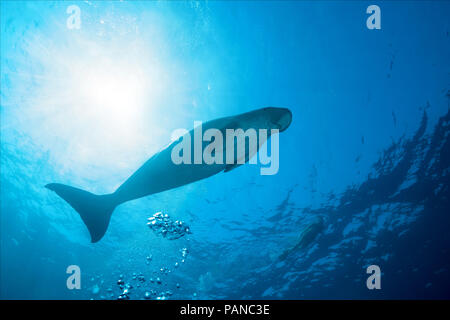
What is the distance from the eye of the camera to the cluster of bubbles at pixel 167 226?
15810 mm

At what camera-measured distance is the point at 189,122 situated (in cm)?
1048

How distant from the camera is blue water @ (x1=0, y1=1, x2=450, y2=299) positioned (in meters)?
8.65

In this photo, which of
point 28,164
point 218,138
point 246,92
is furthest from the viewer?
point 28,164

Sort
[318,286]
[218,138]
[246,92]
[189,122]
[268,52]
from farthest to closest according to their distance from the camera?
[318,286] < [189,122] < [246,92] < [268,52] < [218,138]

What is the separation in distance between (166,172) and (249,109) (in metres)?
5.86

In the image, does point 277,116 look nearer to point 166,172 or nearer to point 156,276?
point 166,172

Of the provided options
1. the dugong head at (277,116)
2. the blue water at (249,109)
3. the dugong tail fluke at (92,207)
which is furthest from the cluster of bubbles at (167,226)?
the dugong head at (277,116)

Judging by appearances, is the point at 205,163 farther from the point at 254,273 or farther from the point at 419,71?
the point at 254,273

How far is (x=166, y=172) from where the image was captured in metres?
5.07

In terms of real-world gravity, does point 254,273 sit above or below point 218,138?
below

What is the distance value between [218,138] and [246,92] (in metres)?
5.42

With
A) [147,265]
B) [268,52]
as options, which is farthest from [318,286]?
[268,52]

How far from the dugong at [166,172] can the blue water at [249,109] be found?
506 centimetres

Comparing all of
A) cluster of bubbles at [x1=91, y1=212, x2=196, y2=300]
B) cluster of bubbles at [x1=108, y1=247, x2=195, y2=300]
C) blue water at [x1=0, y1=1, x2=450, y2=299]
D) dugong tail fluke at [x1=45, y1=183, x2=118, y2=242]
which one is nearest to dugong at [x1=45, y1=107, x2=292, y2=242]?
dugong tail fluke at [x1=45, y1=183, x2=118, y2=242]
